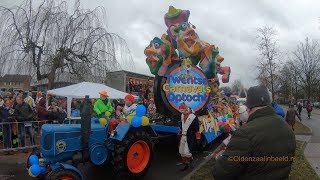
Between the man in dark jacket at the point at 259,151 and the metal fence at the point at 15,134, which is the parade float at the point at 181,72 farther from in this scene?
the man in dark jacket at the point at 259,151

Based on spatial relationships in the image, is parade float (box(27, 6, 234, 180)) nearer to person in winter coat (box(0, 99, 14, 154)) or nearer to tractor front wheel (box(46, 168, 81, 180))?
tractor front wheel (box(46, 168, 81, 180))

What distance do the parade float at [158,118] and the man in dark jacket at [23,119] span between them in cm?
344

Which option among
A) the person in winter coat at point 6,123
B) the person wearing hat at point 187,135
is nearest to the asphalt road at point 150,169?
the person wearing hat at point 187,135

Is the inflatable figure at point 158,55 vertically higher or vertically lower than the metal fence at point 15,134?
higher

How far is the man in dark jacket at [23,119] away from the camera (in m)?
10.2

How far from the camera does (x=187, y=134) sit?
844 centimetres

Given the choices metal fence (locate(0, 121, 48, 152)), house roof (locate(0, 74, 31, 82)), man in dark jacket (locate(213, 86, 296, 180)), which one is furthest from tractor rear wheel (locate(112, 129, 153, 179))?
house roof (locate(0, 74, 31, 82))

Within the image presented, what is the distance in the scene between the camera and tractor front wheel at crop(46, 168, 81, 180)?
5.36m

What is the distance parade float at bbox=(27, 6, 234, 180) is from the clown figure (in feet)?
2.05

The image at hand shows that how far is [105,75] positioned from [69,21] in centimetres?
306

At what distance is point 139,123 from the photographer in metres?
6.96

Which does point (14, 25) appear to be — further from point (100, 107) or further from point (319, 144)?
point (319, 144)

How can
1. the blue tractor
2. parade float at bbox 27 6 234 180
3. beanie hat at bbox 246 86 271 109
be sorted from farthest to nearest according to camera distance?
parade float at bbox 27 6 234 180
the blue tractor
beanie hat at bbox 246 86 271 109

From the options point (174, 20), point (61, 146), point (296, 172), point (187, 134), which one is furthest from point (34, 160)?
point (174, 20)
